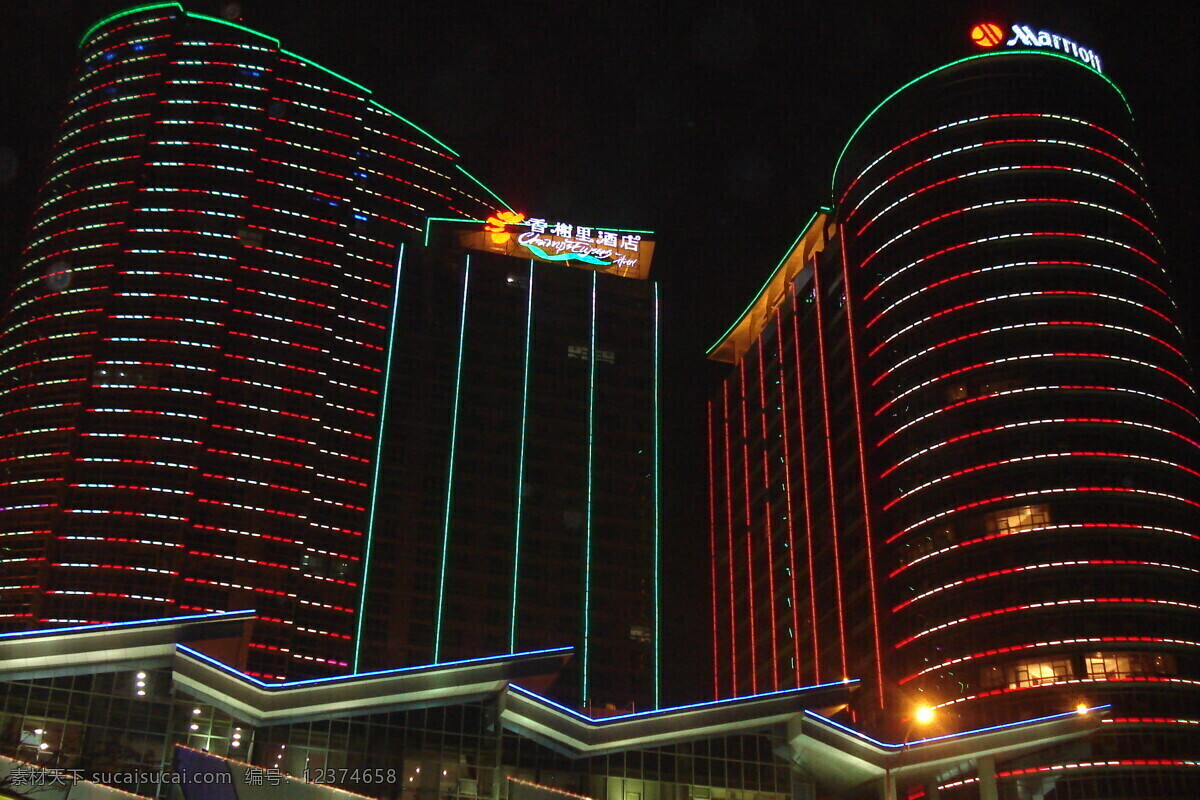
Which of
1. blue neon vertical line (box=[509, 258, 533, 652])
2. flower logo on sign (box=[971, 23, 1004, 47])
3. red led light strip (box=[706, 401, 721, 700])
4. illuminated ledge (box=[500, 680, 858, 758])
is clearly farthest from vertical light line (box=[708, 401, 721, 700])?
illuminated ledge (box=[500, 680, 858, 758])

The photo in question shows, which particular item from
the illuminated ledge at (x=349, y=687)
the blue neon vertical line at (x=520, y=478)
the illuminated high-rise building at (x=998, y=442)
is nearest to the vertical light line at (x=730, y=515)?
the illuminated high-rise building at (x=998, y=442)

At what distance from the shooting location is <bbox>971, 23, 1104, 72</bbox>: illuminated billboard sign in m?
143

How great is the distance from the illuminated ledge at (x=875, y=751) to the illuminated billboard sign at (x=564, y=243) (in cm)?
12559

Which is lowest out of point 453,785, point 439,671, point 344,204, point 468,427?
point 453,785

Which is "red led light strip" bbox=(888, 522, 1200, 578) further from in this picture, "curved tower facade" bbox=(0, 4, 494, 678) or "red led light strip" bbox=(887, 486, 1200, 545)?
"curved tower facade" bbox=(0, 4, 494, 678)

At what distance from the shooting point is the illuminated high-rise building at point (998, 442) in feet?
361

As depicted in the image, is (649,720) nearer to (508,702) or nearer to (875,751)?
(508,702)

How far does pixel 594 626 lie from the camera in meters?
151

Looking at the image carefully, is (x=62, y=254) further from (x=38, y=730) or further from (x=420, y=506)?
(x=38, y=730)

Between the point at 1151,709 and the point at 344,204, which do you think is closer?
the point at 1151,709

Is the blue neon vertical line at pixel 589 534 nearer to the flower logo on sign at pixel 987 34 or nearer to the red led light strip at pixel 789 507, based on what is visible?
the red led light strip at pixel 789 507

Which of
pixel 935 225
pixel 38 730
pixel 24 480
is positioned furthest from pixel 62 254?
pixel 38 730

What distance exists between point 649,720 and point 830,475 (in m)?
86.9

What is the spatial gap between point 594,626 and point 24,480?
7818cm
